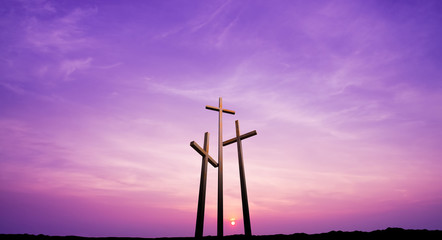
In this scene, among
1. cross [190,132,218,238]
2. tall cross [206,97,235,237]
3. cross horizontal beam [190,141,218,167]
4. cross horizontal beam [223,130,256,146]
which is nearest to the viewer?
cross [190,132,218,238]

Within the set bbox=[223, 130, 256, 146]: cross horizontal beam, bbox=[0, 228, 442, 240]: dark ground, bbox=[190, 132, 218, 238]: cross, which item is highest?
bbox=[223, 130, 256, 146]: cross horizontal beam

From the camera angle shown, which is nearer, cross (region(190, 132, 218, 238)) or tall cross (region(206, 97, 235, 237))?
cross (region(190, 132, 218, 238))

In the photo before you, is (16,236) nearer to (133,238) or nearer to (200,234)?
(133,238)

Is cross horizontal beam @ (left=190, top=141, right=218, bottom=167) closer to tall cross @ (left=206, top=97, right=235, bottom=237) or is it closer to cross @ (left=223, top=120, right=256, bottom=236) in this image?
tall cross @ (left=206, top=97, right=235, bottom=237)

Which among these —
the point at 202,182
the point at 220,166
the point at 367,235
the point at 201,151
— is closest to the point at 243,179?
the point at 220,166

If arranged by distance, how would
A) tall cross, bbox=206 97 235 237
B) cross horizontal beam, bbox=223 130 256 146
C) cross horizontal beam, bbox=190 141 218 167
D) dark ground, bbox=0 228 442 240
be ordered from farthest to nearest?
1. cross horizontal beam, bbox=223 130 256 146
2. cross horizontal beam, bbox=190 141 218 167
3. tall cross, bbox=206 97 235 237
4. dark ground, bbox=0 228 442 240

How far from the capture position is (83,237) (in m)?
6.25

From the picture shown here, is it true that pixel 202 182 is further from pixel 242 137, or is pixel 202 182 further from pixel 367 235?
pixel 367 235

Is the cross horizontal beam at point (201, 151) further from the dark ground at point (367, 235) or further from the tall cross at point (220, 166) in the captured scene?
the dark ground at point (367, 235)

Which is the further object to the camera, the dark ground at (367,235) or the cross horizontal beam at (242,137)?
the cross horizontal beam at (242,137)

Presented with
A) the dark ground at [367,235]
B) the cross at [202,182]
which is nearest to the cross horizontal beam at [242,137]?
the cross at [202,182]

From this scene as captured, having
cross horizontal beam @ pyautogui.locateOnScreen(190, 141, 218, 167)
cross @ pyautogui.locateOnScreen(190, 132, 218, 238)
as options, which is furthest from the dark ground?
cross horizontal beam @ pyautogui.locateOnScreen(190, 141, 218, 167)

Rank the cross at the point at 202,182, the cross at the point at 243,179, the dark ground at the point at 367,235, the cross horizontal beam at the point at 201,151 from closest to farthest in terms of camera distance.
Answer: the dark ground at the point at 367,235, the cross at the point at 202,182, the cross at the point at 243,179, the cross horizontal beam at the point at 201,151

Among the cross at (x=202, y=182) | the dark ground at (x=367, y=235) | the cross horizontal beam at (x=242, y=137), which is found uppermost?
the cross horizontal beam at (x=242, y=137)
